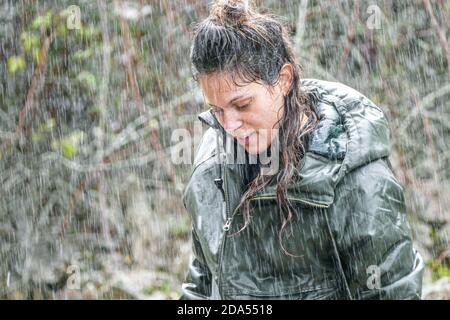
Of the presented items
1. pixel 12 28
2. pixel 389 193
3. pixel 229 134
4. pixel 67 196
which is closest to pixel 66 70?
pixel 12 28

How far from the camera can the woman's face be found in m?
2.30

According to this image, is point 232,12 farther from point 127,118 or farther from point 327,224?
point 127,118

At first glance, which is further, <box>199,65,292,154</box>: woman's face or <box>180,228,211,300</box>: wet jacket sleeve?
<box>180,228,211,300</box>: wet jacket sleeve

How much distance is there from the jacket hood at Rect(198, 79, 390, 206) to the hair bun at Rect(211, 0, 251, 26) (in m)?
0.41

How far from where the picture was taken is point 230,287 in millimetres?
2410

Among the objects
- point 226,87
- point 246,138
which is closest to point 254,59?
point 226,87

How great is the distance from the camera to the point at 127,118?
551 centimetres

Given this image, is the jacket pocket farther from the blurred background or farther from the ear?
the blurred background

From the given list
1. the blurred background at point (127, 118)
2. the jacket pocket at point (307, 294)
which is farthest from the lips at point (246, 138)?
the blurred background at point (127, 118)

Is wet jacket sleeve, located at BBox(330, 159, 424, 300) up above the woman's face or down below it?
below

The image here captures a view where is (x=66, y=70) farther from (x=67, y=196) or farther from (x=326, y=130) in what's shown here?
Answer: (x=326, y=130)

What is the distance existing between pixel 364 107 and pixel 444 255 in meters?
2.93

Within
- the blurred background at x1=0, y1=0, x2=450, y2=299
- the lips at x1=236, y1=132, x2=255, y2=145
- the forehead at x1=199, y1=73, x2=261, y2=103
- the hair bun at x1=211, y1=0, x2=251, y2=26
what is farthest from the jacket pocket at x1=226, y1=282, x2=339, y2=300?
the blurred background at x1=0, y1=0, x2=450, y2=299

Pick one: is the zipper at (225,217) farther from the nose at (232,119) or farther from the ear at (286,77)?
the ear at (286,77)
